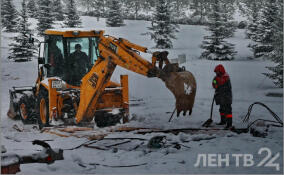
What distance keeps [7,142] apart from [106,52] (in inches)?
110

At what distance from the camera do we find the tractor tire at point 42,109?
8.99 m

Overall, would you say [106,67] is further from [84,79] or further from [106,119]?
[106,119]

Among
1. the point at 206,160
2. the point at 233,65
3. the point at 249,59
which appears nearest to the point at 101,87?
the point at 206,160

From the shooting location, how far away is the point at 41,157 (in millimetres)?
6031

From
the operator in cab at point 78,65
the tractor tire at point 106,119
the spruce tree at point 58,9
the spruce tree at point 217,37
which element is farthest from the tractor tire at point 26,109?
the spruce tree at point 58,9

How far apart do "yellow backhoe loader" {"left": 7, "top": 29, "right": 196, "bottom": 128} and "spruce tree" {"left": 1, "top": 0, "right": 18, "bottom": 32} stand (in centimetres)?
2135

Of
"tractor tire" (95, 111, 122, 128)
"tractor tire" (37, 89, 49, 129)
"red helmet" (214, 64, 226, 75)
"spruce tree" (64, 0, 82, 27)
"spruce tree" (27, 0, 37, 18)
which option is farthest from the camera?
"spruce tree" (27, 0, 37, 18)

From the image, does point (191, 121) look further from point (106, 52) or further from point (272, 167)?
point (272, 167)

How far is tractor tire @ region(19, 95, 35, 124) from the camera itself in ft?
33.2

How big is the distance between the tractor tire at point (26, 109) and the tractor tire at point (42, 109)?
2.83 ft

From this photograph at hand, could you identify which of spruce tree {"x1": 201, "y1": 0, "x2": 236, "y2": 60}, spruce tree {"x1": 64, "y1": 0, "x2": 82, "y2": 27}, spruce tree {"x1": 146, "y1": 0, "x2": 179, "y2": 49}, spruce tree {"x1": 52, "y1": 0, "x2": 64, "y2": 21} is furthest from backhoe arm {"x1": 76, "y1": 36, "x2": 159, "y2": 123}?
spruce tree {"x1": 52, "y1": 0, "x2": 64, "y2": 21}

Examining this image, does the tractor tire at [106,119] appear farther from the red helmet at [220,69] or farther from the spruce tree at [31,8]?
the spruce tree at [31,8]

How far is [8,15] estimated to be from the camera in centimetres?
3002

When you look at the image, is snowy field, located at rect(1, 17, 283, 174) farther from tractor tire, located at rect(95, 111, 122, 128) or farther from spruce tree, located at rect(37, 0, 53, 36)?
spruce tree, located at rect(37, 0, 53, 36)
